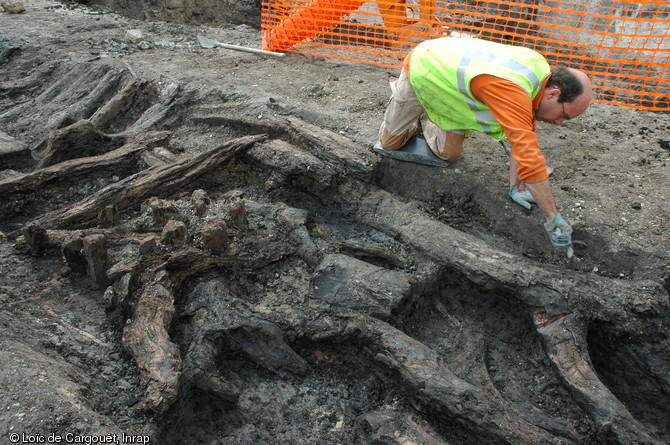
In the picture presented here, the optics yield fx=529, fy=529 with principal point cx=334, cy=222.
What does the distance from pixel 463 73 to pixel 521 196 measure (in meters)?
1.07

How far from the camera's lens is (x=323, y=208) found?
4340mm

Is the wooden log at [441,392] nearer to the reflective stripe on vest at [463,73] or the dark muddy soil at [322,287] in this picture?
the dark muddy soil at [322,287]

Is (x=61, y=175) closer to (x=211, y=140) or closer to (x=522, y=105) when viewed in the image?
(x=211, y=140)

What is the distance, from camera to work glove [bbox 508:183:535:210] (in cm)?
403

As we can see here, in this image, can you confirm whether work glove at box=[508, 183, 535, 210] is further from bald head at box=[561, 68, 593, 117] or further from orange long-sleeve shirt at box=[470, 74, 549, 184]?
bald head at box=[561, 68, 593, 117]

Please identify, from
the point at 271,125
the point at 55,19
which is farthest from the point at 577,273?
the point at 55,19

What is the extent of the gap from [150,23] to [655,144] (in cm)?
707

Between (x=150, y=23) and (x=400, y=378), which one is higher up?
(x=150, y=23)

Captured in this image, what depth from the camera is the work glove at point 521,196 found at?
403 centimetres

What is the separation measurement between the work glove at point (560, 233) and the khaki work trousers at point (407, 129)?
1.00 metres

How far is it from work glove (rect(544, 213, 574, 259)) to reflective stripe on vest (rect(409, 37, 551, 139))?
75 centimetres

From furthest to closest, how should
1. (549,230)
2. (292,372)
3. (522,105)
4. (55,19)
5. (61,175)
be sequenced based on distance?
(55,19)
(61,175)
(549,230)
(522,105)
(292,372)

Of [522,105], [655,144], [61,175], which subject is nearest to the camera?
[522,105]

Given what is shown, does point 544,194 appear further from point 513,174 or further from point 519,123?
point 513,174
